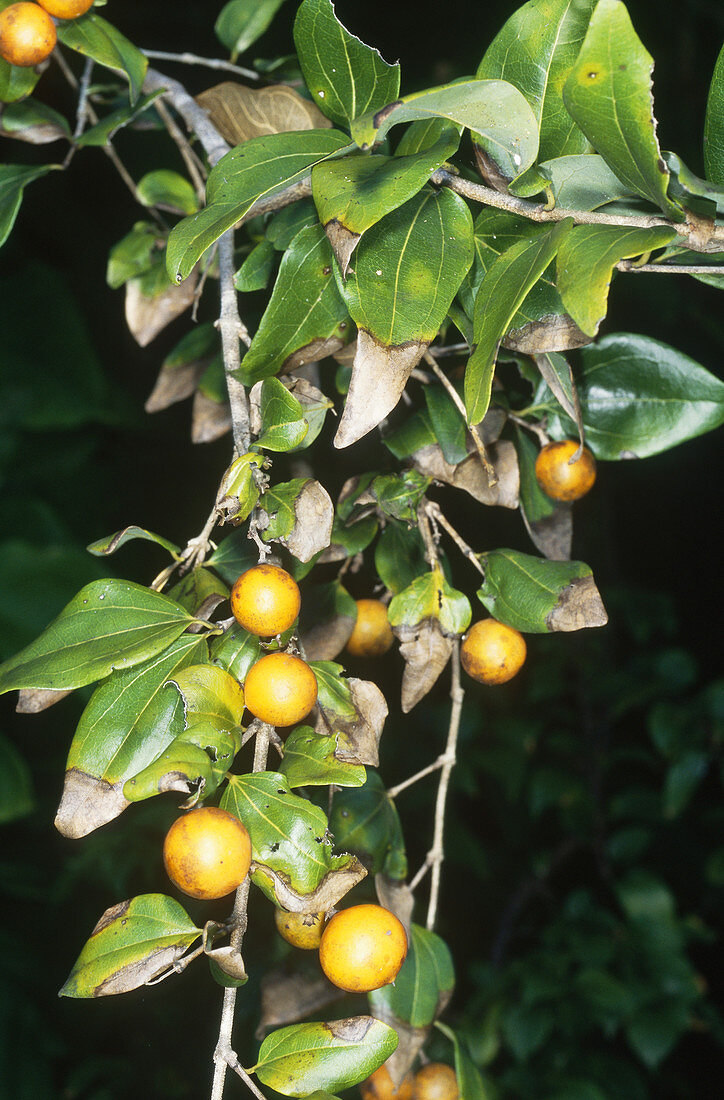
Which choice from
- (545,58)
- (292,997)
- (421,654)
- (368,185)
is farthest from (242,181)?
(292,997)

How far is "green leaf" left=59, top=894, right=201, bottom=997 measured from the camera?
1.61ft

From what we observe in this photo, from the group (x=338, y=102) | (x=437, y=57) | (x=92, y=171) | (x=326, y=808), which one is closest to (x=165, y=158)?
(x=92, y=171)

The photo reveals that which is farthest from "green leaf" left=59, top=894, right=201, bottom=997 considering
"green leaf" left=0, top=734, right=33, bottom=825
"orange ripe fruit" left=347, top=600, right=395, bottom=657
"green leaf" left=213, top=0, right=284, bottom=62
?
"green leaf" left=0, top=734, right=33, bottom=825

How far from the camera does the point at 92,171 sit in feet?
5.14

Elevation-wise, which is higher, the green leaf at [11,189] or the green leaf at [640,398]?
the green leaf at [11,189]

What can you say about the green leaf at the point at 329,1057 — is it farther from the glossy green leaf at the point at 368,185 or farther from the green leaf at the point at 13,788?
the green leaf at the point at 13,788

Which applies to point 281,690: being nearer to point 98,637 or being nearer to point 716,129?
point 98,637

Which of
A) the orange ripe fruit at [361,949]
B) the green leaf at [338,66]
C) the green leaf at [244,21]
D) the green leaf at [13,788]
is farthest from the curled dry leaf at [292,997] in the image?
the green leaf at [13,788]

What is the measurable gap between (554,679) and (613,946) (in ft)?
1.45

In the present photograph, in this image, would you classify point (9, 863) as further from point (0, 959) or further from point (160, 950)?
point (160, 950)

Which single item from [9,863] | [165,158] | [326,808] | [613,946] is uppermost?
[165,158]

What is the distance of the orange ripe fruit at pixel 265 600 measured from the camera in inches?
19.6

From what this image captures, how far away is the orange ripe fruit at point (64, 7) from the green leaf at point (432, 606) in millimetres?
529

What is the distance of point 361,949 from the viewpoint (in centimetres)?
49
